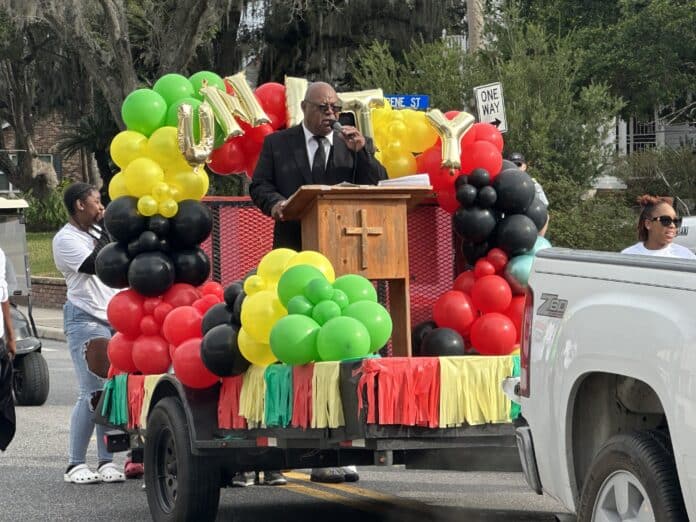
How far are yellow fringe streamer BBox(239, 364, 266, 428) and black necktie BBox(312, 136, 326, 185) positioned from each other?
1.50 meters

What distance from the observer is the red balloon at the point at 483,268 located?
7.79 meters

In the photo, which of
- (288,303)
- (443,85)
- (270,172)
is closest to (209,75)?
(270,172)

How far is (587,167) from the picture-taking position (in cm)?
2333

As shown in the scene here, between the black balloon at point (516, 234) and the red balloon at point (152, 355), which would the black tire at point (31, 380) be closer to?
the red balloon at point (152, 355)

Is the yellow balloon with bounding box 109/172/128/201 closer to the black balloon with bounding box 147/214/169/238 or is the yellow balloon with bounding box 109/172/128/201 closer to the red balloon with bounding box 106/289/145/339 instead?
the black balloon with bounding box 147/214/169/238

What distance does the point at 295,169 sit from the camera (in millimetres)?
7910

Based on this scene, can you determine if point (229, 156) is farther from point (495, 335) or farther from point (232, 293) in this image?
point (495, 335)

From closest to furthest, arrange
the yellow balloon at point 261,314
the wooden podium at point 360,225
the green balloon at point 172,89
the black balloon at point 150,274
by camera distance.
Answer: the yellow balloon at point 261,314
the wooden podium at point 360,225
the black balloon at point 150,274
the green balloon at point 172,89

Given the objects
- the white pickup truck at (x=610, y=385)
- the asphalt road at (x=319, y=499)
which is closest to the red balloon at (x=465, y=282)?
the asphalt road at (x=319, y=499)

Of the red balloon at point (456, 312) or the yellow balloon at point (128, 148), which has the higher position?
the yellow balloon at point (128, 148)

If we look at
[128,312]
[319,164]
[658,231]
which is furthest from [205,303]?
[658,231]

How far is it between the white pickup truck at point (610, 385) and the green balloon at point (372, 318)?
85cm

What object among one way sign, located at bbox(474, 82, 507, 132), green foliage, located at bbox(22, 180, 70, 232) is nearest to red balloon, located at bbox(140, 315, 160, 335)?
one way sign, located at bbox(474, 82, 507, 132)

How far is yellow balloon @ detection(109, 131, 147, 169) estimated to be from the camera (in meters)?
8.27
